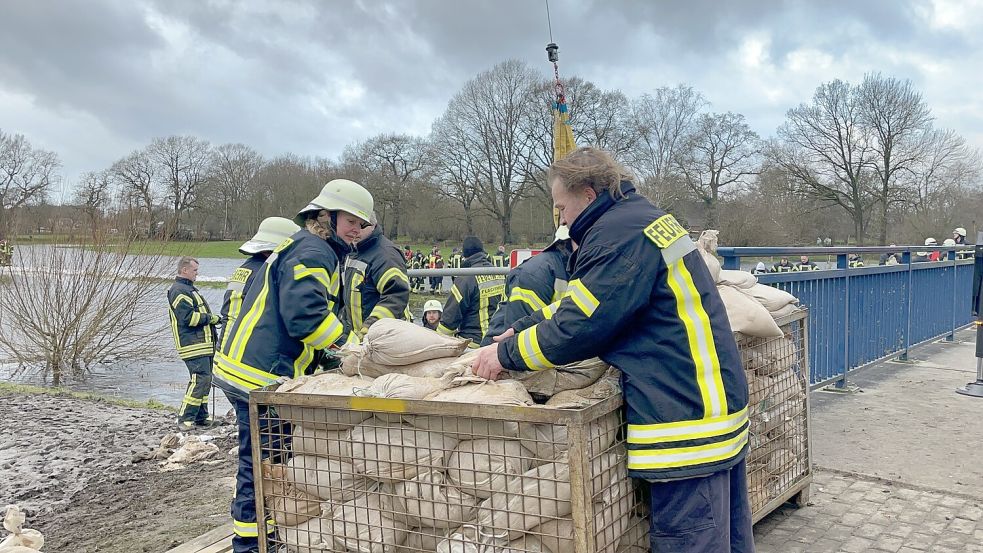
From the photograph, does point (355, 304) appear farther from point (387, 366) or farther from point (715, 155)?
point (715, 155)

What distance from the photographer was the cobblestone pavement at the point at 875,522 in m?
3.62

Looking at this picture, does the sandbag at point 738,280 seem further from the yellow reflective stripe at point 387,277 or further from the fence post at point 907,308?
the fence post at point 907,308

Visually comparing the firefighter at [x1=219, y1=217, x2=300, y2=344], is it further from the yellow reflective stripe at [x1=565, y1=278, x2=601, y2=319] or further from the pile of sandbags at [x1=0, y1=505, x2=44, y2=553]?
the yellow reflective stripe at [x1=565, y1=278, x2=601, y2=319]

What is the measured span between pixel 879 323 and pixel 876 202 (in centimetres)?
3729

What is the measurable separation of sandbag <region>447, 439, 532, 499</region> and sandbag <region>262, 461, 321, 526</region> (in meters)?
0.63

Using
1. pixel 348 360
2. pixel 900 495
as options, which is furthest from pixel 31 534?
pixel 900 495

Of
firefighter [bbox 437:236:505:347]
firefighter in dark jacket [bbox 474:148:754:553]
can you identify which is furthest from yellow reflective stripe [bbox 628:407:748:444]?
firefighter [bbox 437:236:505:347]

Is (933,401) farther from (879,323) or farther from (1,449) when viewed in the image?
(1,449)

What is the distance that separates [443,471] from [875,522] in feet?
8.80

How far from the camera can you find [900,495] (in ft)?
14.0

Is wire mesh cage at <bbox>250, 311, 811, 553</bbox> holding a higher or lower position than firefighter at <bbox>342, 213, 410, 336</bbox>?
lower

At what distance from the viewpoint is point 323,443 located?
2.66 m

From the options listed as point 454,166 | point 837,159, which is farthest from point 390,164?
point 837,159

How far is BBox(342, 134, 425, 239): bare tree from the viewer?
44688 mm
